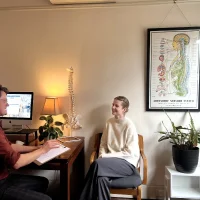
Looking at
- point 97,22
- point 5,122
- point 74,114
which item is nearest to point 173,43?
point 97,22

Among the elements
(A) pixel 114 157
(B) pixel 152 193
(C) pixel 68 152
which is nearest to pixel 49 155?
(C) pixel 68 152

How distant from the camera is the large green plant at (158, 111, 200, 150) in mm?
2139

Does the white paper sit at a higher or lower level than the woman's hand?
lower

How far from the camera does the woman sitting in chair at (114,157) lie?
1867mm

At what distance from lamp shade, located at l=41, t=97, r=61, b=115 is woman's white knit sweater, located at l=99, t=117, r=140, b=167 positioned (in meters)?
0.62

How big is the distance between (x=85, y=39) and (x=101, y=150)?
135cm

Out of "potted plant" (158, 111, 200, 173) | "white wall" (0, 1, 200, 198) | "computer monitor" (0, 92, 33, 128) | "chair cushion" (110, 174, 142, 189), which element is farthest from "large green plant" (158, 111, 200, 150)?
"computer monitor" (0, 92, 33, 128)

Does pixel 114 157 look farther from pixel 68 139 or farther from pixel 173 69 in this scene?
pixel 173 69

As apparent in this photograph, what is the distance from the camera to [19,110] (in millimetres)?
2295

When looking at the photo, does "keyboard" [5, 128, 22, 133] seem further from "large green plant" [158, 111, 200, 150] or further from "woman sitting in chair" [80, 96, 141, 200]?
"large green plant" [158, 111, 200, 150]

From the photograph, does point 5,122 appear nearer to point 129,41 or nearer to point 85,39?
point 85,39

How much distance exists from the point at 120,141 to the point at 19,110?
1.17 m

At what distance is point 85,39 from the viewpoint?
2.54 meters

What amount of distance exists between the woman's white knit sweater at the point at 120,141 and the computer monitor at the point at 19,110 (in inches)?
34.4
